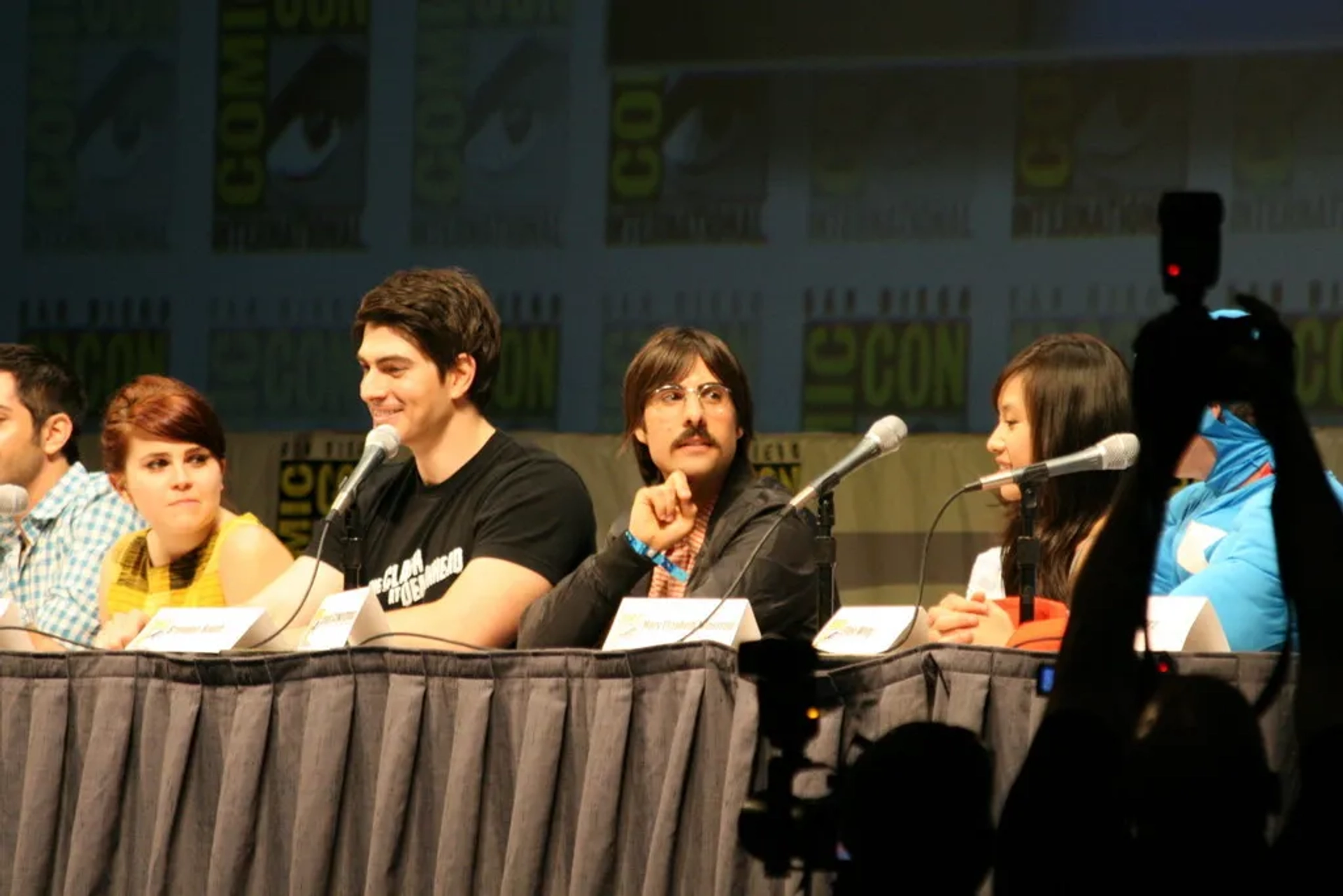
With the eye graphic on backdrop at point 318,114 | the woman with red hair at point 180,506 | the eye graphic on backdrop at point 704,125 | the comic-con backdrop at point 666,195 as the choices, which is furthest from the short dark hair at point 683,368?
the eye graphic on backdrop at point 318,114

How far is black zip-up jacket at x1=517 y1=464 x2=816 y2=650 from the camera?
2.92 metres

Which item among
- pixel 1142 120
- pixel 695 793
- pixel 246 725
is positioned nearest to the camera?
pixel 695 793

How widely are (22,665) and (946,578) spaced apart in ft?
8.45

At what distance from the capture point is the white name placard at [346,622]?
8.95ft

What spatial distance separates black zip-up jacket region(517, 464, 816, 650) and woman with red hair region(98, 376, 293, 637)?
0.73 metres

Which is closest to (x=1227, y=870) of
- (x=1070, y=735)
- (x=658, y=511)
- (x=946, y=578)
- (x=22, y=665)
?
(x=1070, y=735)

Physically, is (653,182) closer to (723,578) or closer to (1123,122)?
(1123,122)

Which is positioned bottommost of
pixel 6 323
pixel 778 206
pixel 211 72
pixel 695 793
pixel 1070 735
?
pixel 695 793

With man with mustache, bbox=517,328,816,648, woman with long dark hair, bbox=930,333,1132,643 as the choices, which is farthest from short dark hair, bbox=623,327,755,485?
woman with long dark hair, bbox=930,333,1132,643

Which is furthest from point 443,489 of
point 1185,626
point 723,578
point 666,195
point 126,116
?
point 126,116

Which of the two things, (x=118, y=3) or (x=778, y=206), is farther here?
(x=118, y=3)

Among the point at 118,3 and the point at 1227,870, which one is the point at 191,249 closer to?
the point at 118,3

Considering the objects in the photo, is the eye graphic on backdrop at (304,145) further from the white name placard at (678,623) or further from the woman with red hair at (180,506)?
the white name placard at (678,623)

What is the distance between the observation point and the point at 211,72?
A: 5.14 meters
